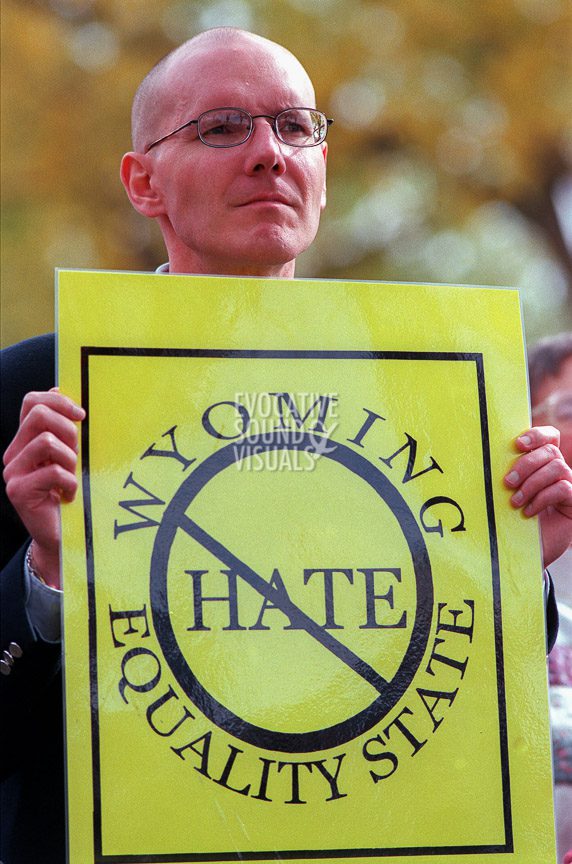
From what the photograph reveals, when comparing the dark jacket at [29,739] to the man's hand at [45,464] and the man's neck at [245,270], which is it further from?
the man's neck at [245,270]

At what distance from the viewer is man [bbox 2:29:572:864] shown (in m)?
1.59

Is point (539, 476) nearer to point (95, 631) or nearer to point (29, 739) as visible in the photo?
point (95, 631)

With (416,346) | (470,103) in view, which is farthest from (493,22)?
(416,346)

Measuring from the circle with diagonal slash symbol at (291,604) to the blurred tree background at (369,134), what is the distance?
3.46 meters

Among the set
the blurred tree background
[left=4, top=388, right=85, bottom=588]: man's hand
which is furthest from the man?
the blurred tree background

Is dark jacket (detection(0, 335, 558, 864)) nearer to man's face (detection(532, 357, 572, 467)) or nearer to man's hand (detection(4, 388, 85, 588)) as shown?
man's hand (detection(4, 388, 85, 588))

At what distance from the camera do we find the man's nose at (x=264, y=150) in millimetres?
1876

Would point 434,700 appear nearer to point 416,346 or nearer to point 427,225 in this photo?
point 416,346

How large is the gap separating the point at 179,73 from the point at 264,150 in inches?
10.4

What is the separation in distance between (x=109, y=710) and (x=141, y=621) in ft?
0.39

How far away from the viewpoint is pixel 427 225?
18.5 feet

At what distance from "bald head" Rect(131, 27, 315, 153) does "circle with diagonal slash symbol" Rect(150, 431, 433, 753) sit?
65cm

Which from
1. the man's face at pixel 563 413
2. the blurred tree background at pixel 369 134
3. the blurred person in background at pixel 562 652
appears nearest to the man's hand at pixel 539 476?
the blurred person in background at pixel 562 652

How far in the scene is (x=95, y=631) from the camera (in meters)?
1.54
